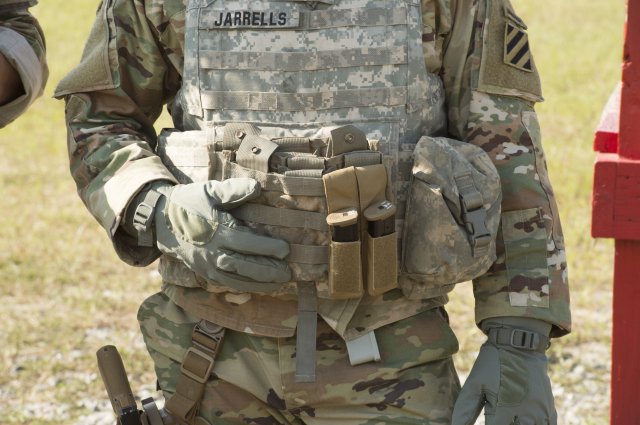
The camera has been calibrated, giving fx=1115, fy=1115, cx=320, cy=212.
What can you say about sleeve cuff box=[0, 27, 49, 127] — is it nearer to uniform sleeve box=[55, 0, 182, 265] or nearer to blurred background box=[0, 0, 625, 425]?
uniform sleeve box=[55, 0, 182, 265]

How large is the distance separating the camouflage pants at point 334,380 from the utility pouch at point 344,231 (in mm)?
207

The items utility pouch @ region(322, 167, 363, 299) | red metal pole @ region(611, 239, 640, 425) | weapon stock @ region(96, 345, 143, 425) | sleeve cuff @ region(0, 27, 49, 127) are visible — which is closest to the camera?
utility pouch @ region(322, 167, 363, 299)

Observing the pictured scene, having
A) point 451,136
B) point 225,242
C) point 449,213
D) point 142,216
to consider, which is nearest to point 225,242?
point 225,242

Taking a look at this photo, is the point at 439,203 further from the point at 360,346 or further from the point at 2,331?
the point at 2,331

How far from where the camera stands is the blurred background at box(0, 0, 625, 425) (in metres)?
4.69

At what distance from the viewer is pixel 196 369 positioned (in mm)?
2520

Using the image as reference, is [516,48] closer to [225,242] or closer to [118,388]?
[225,242]

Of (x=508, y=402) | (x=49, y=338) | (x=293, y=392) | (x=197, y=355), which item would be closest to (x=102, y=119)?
(x=197, y=355)

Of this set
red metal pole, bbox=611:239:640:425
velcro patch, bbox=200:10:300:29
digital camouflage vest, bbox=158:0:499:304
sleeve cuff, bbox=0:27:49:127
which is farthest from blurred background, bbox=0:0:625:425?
velcro patch, bbox=200:10:300:29

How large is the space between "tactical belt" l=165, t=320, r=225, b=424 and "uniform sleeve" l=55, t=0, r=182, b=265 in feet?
0.74

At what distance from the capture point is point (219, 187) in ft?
7.75

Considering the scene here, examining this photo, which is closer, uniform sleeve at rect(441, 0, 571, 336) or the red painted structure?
uniform sleeve at rect(441, 0, 571, 336)

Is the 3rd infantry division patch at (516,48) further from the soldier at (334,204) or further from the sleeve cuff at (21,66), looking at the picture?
the sleeve cuff at (21,66)

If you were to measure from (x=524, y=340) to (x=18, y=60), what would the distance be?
1.54 metres
